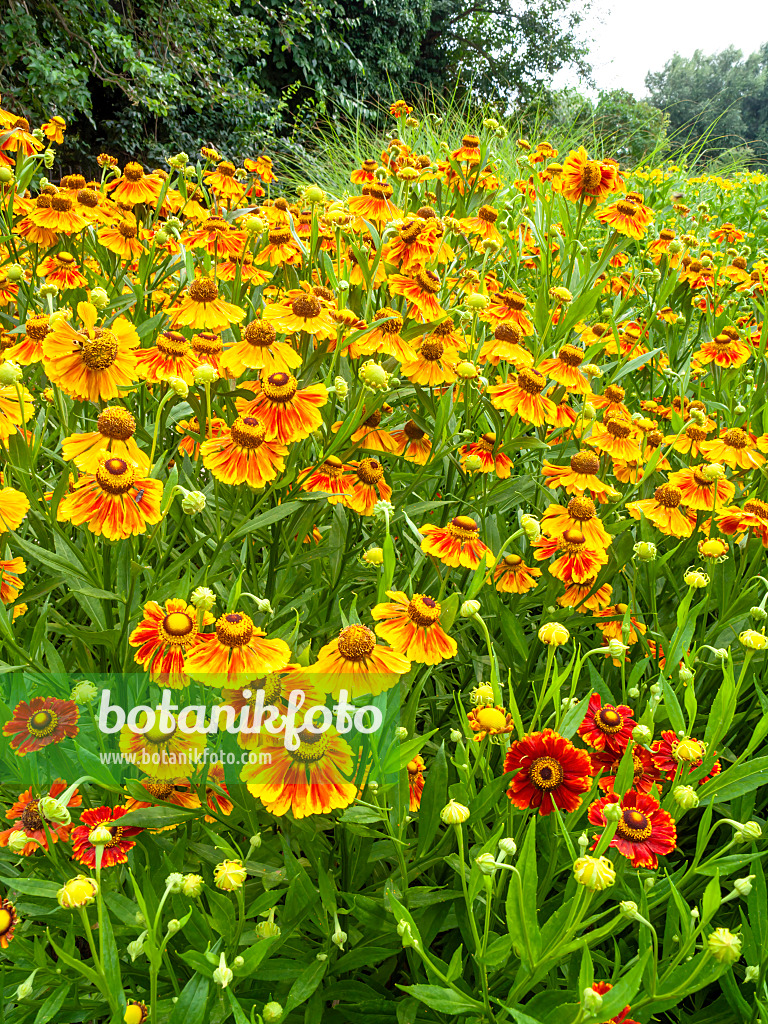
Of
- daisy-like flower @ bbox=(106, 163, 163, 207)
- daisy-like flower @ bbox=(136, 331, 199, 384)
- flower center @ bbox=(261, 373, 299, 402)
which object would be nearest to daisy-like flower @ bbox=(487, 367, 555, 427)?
flower center @ bbox=(261, 373, 299, 402)

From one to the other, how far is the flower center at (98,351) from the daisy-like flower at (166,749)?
1.72ft

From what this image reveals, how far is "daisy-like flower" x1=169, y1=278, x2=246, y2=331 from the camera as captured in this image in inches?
50.6

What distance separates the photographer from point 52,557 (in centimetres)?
102

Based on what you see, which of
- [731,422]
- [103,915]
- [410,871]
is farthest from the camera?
[731,422]

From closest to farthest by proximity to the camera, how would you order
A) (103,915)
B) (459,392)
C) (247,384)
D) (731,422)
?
(103,915)
(247,384)
(459,392)
(731,422)

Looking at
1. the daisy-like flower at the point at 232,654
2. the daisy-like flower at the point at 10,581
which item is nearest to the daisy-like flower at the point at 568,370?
the daisy-like flower at the point at 232,654

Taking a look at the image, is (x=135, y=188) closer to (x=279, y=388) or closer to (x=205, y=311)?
(x=205, y=311)

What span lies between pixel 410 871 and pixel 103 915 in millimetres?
397

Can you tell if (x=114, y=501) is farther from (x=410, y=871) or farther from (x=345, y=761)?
(x=410, y=871)

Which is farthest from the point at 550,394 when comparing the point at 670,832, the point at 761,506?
the point at 670,832

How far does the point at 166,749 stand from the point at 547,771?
473 mm

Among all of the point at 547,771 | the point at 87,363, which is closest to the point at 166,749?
the point at 547,771

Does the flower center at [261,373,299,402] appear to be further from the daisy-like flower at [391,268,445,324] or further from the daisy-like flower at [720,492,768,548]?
the daisy-like flower at [720,492,768,548]

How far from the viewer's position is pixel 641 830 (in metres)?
0.86
